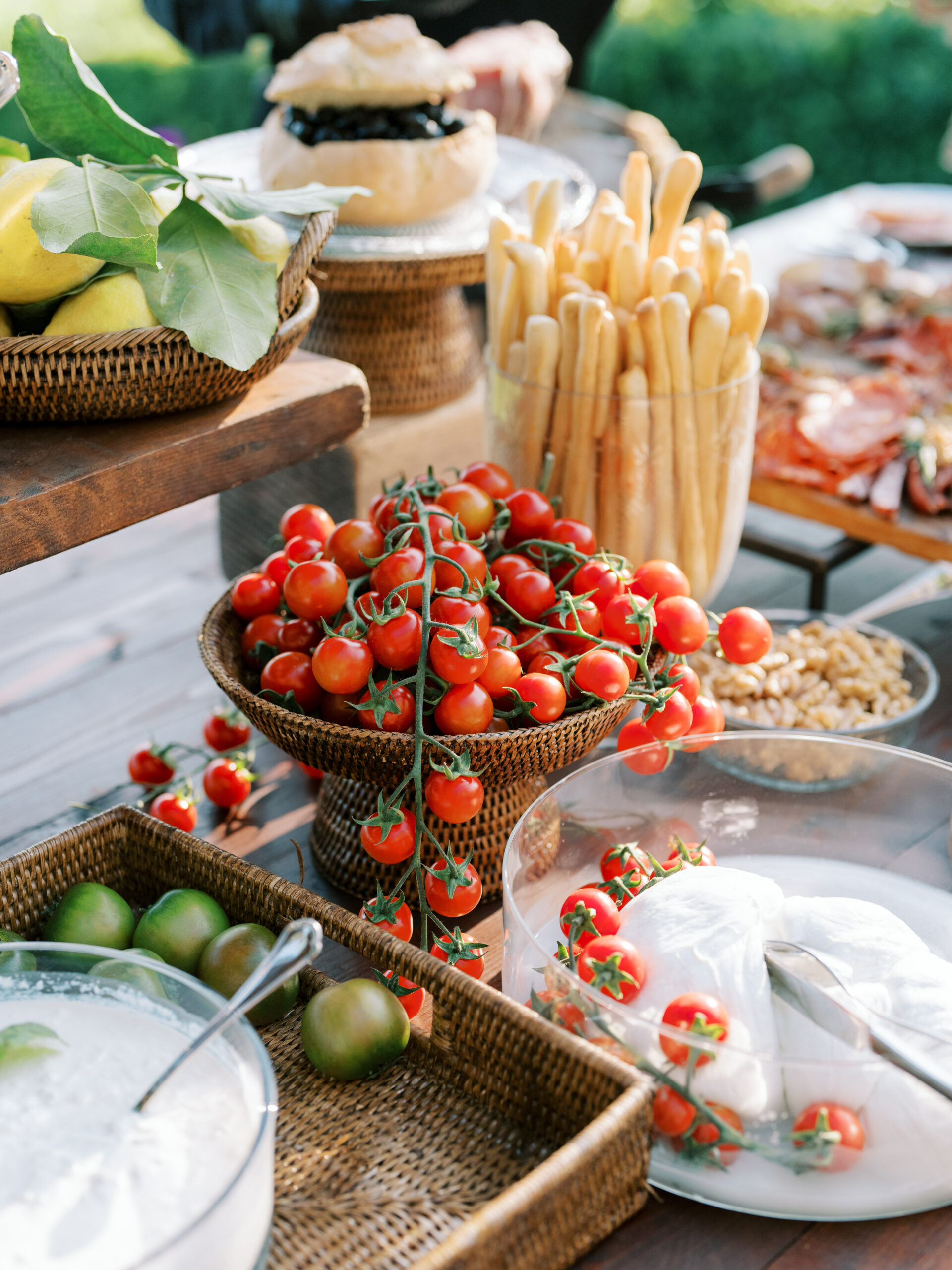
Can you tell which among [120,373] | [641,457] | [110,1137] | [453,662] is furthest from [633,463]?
[110,1137]

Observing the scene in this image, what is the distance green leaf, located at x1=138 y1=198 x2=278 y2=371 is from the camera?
69 centimetres

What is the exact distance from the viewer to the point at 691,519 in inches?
40.9

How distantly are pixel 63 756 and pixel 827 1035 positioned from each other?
71 cm

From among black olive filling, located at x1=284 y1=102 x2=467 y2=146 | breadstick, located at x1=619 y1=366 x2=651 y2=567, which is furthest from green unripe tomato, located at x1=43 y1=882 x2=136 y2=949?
black olive filling, located at x1=284 y1=102 x2=467 y2=146

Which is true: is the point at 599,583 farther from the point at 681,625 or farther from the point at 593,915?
the point at 593,915

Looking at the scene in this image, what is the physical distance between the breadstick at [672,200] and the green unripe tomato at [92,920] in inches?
25.9

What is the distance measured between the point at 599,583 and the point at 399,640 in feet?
0.53

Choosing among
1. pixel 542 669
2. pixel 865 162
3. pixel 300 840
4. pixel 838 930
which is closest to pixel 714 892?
pixel 838 930

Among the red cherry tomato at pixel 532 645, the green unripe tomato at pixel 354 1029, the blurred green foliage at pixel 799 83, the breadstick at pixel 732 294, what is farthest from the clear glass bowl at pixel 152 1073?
the blurred green foliage at pixel 799 83

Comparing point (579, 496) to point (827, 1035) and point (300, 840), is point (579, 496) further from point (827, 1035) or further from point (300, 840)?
point (827, 1035)

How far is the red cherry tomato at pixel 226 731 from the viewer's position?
101cm

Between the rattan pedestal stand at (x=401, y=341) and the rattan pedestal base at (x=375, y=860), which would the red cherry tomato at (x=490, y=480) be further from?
the rattan pedestal stand at (x=401, y=341)

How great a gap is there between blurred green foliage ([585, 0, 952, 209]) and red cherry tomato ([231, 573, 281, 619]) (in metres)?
4.33

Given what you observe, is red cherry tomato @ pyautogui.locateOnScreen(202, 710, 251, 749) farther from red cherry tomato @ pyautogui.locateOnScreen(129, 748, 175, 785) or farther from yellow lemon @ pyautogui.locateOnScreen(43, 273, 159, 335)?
yellow lemon @ pyautogui.locateOnScreen(43, 273, 159, 335)
